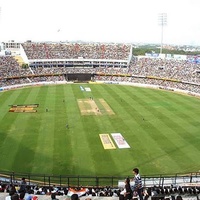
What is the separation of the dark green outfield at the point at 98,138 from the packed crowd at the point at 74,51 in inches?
1457

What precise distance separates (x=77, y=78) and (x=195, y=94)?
36.5 metres

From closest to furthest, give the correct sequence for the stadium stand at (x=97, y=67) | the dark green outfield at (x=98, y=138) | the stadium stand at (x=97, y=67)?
1. the dark green outfield at (x=98, y=138)
2. the stadium stand at (x=97, y=67)
3. the stadium stand at (x=97, y=67)

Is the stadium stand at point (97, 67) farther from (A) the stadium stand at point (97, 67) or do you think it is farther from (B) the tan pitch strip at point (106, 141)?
(B) the tan pitch strip at point (106, 141)

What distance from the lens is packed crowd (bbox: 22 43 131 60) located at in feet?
303

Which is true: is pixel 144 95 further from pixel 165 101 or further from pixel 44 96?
pixel 44 96

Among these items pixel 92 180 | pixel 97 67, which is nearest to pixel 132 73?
pixel 97 67

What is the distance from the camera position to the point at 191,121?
42250 millimetres

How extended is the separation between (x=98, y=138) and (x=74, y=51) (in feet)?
219

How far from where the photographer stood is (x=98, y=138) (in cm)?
3403

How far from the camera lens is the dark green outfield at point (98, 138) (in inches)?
1053

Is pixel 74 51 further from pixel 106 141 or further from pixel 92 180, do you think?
pixel 92 180

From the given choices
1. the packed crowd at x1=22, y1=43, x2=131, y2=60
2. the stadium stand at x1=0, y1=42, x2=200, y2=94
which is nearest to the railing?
the stadium stand at x1=0, y1=42, x2=200, y2=94

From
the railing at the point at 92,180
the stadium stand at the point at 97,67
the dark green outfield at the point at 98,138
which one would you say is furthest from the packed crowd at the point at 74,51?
the railing at the point at 92,180

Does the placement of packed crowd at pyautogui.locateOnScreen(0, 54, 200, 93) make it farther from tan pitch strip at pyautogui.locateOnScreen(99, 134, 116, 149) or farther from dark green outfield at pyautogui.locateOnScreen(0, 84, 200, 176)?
tan pitch strip at pyautogui.locateOnScreen(99, 134, 116, 149)
